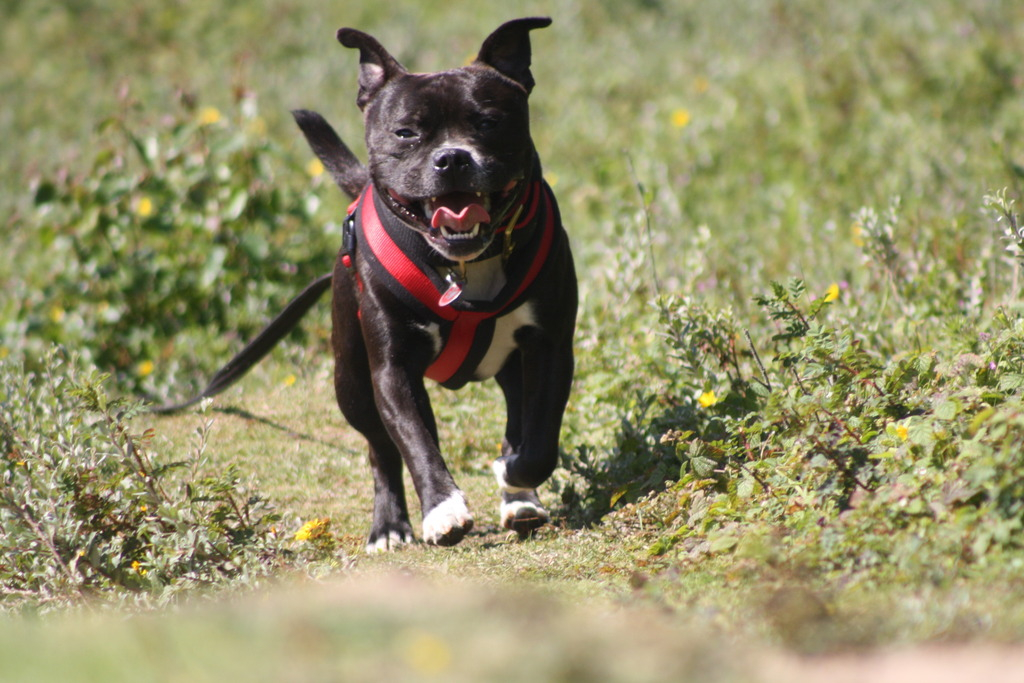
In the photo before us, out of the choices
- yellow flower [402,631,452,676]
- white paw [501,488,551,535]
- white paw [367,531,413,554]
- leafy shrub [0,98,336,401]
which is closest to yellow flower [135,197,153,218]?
leafy shrub [0,98,336,401]

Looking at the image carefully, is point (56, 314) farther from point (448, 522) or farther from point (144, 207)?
point (448, 522)

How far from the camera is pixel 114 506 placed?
3459mm

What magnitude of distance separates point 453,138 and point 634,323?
2067mm

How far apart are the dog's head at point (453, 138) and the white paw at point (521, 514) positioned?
89 centimetres

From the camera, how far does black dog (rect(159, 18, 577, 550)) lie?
3598 millimetres

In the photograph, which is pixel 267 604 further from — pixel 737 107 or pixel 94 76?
pixel 94 76

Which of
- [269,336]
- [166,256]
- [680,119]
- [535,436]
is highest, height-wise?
[680,119]

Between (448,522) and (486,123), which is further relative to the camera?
(486,123)

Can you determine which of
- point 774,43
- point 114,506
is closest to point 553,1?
point 774,43

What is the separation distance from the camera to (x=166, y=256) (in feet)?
21.8

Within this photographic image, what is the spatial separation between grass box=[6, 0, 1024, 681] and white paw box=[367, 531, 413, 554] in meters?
0.13

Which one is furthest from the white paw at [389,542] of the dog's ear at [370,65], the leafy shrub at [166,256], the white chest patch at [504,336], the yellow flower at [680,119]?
the yellow flower at [680,119]

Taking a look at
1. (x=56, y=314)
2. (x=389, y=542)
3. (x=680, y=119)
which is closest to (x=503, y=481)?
(x=389, y=542)

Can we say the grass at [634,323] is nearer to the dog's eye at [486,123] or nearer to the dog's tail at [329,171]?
the dog's tail at [329,171]
